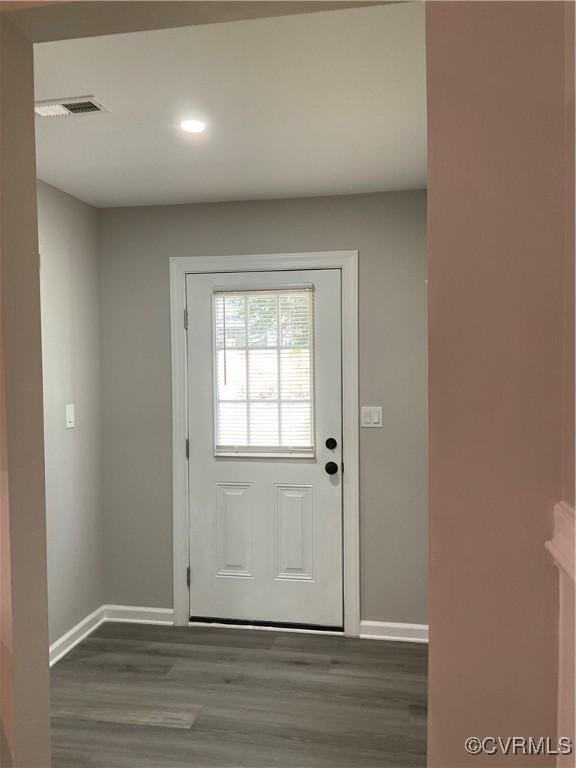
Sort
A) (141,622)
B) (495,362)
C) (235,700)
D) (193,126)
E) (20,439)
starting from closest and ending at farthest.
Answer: (495,362) → (20,439) → (193,126) → (235,700) → (141,622)

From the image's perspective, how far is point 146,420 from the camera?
3510 mm

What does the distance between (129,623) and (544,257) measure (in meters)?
3.29

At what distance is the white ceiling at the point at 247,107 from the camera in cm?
164

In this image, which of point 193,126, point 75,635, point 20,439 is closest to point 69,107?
point 193,126

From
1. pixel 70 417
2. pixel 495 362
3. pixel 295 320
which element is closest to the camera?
pixel 495 362

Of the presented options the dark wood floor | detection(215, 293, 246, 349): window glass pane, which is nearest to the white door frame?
detection(215, 293, 246, 349): window glass pane

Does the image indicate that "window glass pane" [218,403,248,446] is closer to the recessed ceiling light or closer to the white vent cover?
the recessed ceiling light

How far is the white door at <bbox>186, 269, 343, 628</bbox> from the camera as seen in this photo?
333 centimetres

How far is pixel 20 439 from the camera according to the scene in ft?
4.44

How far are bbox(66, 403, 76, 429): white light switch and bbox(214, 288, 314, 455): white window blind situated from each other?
2.61 ft

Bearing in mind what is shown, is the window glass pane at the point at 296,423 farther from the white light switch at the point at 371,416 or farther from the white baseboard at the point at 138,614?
the white baseboard at the point at 138,614

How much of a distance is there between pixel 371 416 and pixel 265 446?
0.64 meters

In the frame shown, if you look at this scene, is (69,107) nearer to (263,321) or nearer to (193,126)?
(193,126)

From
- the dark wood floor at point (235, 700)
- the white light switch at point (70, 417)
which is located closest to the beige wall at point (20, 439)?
the dark wood floor at point (235, 700)
